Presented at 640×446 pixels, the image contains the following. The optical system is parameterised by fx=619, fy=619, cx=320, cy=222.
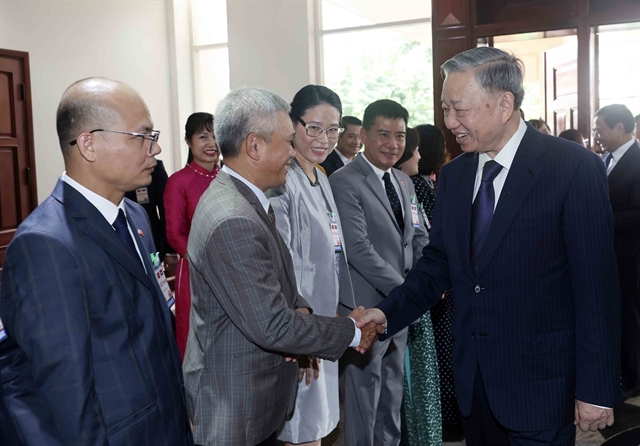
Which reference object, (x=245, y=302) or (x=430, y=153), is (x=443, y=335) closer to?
(x=430, y=153)

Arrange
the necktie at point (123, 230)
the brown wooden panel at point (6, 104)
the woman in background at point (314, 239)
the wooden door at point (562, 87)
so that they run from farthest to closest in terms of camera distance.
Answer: the brown wooden panel at point (6, 104)
the wooden door at point (562, 87)
the woman in background at point (314, 239)
the necktie at point (123, 230)

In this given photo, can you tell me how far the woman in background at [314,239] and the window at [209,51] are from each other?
23.4 feet

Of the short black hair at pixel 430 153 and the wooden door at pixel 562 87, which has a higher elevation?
the wooden door at pixel 562 87

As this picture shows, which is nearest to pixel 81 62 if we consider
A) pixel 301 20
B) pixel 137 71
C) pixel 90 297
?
pixel 137 71

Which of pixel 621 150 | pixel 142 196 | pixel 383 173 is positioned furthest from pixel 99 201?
pixel 621 150

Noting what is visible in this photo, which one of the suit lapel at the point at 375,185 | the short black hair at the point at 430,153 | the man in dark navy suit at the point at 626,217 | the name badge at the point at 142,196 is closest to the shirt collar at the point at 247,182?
the suit lapel at the point at 375,185

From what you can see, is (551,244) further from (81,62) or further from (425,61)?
(81,62)

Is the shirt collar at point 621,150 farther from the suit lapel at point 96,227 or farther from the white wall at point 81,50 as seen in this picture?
the white wall at point 81,50

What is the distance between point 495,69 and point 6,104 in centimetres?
605

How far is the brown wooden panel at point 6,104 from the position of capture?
21.0 feet

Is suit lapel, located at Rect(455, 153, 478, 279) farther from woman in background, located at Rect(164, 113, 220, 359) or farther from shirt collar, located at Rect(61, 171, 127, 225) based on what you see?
woman in background, located at Rect(164, 113, 220, 359)

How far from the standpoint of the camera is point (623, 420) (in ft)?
12.3

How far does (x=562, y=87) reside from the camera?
5.99m

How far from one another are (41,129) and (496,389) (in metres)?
6.87
